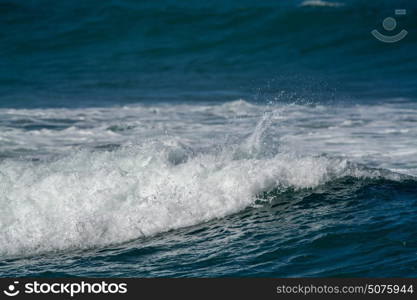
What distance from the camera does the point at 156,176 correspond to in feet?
28.1

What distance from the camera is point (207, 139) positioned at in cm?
1307

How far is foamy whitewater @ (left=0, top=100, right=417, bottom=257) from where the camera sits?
304 inches

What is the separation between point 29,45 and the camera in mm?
24406

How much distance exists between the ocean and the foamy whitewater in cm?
2

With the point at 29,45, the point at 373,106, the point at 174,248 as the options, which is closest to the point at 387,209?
the point at 174,248

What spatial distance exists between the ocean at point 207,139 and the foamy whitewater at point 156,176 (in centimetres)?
2

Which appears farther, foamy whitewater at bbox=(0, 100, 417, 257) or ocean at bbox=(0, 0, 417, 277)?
foamy whitewater at bbox=(0, 100, 417, 257)

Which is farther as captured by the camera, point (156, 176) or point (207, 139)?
point (207, 139)

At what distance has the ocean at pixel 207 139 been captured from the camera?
705 cm

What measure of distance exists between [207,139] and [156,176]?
4.56m

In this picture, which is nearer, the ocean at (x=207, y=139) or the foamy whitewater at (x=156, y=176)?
the ocean at (x=207, y=139)

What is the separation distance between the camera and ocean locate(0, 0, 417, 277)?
7.05m

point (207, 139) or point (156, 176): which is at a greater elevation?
point (207, 139)

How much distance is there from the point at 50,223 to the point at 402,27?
18.5m
